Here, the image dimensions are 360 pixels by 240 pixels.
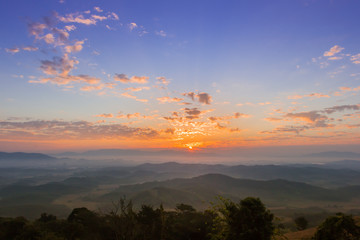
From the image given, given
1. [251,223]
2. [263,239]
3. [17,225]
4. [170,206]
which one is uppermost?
[251,223]

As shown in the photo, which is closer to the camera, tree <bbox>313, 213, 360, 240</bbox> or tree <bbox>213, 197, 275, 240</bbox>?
tree <bbox>213, 197, 275, 240</bbox>

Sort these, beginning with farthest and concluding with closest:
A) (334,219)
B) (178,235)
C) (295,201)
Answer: (295,201), (178,235), (334,219)

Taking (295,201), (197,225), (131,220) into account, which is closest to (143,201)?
(295,201)

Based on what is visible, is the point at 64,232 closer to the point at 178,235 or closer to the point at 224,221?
the point at 178,235

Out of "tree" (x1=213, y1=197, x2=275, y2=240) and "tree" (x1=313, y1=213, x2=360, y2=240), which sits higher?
"tree" (x1=213, y1=197, x2=275, y2=240)

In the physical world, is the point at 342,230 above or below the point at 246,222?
below

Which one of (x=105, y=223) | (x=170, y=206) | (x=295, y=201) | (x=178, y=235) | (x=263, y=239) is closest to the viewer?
(x=263, y=239)

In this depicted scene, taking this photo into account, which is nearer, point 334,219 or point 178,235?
point 334,219

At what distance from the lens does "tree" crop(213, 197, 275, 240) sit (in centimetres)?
1580

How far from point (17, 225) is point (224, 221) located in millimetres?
44806

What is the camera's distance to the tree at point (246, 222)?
15805 millimetres

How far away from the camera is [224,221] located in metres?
17.0

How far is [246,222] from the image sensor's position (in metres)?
16.2

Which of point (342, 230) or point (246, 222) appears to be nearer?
point (246, 222)
